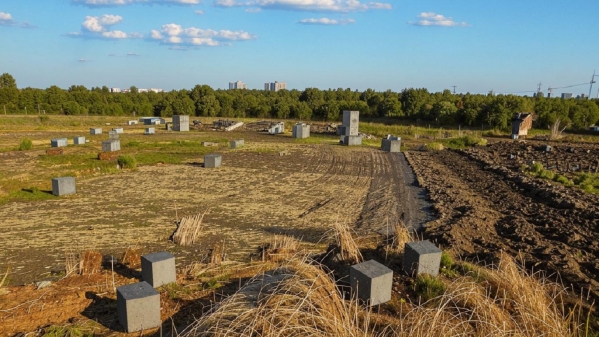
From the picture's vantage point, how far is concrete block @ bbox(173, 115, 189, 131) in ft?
128

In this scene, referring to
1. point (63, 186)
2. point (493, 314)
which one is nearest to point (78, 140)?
point (63, 186)

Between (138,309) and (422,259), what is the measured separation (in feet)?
Answer: 15.1

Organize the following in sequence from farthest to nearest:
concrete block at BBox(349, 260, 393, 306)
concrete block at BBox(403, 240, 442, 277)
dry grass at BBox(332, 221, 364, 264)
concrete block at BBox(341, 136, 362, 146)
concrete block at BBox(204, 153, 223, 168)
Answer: concrete block at BBox(341, 136, 362, 146), concrete block at BBox(204, 153, 223, 168), dry grass at BBox(332, 221, 364, 264), concrete block at BBox(403, 240, 442, 277), concrete block at BBox(349, 260, 393, 306)

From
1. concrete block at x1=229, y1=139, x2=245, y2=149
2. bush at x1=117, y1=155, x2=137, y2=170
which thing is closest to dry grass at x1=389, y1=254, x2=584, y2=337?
bush at x1=117, y1=155, x2=137, y2=170

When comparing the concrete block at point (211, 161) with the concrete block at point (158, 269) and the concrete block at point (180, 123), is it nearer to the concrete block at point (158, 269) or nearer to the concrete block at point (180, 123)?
the concrete block at point (158, 269)

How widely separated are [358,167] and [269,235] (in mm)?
11389

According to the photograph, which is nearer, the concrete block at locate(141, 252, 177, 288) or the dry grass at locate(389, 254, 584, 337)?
the dry grass at locate(389, 254, 584, 337)

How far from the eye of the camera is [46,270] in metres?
8.00

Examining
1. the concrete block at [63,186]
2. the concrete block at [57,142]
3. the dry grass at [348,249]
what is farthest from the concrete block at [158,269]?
the concrete block at [57,142]

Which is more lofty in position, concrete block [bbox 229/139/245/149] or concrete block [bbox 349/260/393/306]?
concrete block [bbox 229/139/245/149]

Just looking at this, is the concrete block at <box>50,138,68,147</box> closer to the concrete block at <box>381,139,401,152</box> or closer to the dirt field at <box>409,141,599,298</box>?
the concrete block at <box>381,139,401,152</box>

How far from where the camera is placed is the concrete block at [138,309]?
5.64m

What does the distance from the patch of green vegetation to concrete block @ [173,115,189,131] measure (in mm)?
35382

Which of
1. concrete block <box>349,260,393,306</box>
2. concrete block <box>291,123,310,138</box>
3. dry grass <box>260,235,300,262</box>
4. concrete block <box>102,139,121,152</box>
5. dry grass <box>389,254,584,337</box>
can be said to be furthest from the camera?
concrete block <box>291,123,310,138</box>
